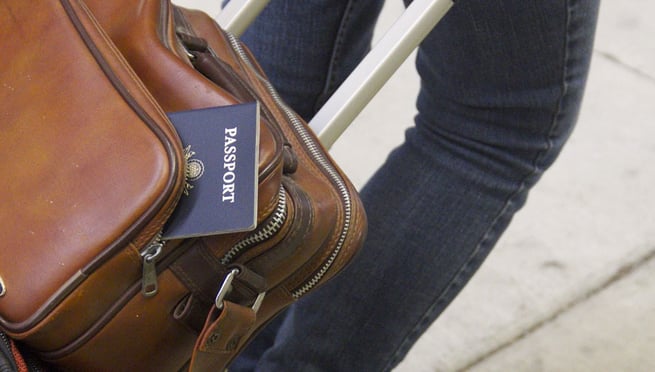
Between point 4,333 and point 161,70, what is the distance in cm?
24

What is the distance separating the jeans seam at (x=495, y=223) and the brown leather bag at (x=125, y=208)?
0.29 m

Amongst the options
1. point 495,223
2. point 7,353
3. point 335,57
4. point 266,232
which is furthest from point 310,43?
point 7,353

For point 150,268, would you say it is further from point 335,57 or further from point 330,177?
point 335,57

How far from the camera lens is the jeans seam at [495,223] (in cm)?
100

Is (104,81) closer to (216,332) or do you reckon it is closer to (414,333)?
(216,332)

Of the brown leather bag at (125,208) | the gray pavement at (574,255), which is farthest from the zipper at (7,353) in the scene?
the gray pavement at (574,255)

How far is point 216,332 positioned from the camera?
0.75m

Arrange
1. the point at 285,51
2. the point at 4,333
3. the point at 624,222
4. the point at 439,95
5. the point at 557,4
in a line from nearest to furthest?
the point at 4,333 → the point at 557,4 → the point at 439,95 → the point at 285,51 → the point at 624,222

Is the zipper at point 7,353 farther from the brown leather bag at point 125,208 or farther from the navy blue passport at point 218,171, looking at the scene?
the navy blue passport at point 218,171

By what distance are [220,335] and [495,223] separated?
0.45 meters

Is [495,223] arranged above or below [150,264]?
below

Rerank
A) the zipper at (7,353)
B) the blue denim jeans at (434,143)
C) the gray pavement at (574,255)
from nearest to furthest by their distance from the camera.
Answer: the zipper at (7,353), the blue denim jeans at (434,143), the gray pavement at (574,255)

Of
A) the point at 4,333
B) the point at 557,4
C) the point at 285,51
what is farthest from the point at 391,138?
the point at 4,333

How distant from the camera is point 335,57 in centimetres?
121
